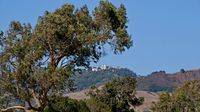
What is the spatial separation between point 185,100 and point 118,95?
443 inches

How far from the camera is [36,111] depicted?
33.8 metres

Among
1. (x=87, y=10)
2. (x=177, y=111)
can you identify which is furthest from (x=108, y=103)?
(x=87, y=10)

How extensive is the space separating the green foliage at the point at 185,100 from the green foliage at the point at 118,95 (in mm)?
6310

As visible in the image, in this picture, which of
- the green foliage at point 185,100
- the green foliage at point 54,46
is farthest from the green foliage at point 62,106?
the green foliage at point 185,100

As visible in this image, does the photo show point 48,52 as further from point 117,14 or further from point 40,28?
point 117,14

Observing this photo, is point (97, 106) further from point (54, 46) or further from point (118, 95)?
point (54, 46)

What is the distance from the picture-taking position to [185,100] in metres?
82.2

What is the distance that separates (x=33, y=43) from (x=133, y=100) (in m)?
48.7

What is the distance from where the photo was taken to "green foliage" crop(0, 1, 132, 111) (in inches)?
1293

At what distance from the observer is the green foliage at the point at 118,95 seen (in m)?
77.9

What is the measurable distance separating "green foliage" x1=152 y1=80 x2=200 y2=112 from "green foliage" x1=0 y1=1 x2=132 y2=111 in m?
49.1

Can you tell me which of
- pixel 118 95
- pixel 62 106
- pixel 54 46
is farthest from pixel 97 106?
pixel 54 46

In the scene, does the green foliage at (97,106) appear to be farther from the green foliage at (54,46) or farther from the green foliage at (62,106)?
the green foliage at (54,46)

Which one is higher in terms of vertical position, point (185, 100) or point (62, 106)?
point (185, 100)
